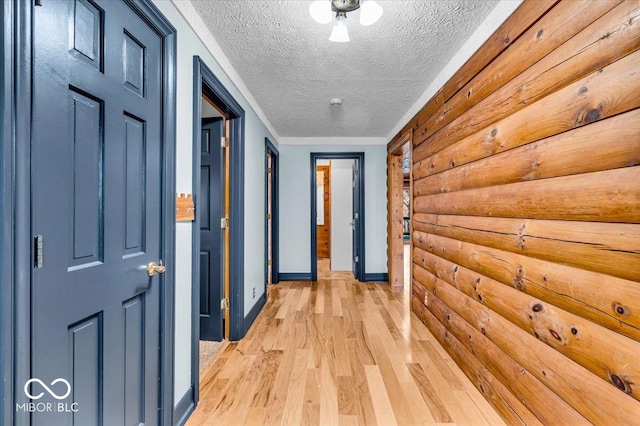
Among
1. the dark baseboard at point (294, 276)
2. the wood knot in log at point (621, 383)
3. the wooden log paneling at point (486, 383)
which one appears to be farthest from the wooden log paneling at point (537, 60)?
the dark baseboard at point (294, 276)

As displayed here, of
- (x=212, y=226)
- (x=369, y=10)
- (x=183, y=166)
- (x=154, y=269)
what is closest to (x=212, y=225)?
(x=212, y=226)

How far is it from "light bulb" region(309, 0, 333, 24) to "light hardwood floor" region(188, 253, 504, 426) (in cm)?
211

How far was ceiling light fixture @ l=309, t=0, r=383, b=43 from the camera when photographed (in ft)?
4.99

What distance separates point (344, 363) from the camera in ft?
7.12

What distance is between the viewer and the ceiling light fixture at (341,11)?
4.99ft

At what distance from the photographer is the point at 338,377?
6.53ft

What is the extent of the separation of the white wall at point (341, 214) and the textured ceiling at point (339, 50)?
215cm

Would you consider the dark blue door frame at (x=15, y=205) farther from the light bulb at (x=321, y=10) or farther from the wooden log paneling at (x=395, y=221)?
the wooden log paneling at (x=395, y=221)

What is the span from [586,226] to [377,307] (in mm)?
2560

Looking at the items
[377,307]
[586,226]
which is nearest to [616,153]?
[586,226]


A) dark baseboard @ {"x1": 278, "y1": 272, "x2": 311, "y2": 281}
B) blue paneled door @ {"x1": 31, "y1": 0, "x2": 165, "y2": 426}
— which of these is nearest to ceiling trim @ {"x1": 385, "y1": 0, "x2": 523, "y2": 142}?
blue paneled door @ {"x1": 31, "y1": 0, "x2": 165, "y2": 426}

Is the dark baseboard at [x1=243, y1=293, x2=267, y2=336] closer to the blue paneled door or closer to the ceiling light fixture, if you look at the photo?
the blue paneled door

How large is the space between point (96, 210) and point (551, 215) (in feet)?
5.75

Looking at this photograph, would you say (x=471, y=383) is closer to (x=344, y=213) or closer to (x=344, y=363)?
(x=344, y=363)
